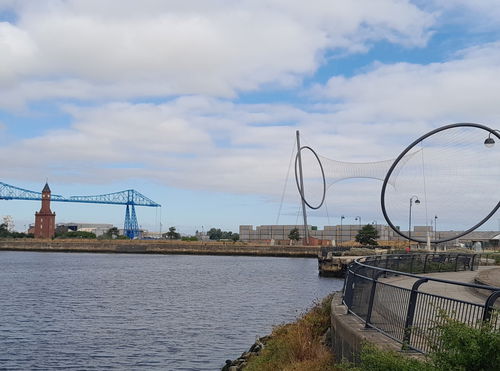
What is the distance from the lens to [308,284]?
56.8 metres

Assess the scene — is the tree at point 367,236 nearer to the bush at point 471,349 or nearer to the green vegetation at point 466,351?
the green vegetation at point 466,351

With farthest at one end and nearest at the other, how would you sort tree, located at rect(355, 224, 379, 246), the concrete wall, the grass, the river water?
tree, located at rect(355, 224, 379, 246) → the river water → the grass → the concrete wall

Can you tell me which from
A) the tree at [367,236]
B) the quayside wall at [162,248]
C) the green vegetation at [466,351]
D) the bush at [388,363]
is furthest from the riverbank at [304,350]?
the tree at [367,236]

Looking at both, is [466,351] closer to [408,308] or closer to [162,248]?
[408,308]

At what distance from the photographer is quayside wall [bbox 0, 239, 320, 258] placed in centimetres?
13825

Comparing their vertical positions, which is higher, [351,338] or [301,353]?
[351,338]

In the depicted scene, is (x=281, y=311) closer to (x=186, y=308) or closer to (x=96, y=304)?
(x=186, y=308)

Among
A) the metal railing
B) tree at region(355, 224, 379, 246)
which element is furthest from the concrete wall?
tree at region(355, 224, 379, 246)

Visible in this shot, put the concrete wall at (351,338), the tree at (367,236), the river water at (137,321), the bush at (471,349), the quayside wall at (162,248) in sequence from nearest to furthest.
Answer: the bush at (471,349)
the concrete wall at (351,338)
the river water at (137,321)
the quayside wall at (162,248)
the tree at (367,236)

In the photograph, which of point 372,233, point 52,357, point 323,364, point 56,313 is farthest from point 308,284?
point 372,233

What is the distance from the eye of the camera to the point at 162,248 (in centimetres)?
15812

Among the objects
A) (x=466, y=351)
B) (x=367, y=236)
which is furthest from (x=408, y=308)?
(x=367, y=236)

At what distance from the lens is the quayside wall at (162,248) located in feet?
454

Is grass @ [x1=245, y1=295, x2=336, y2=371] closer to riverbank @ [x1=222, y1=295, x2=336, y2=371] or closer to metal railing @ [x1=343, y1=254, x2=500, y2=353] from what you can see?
riverbank @ [x1=222, y1=295, x2=336, y2=371]
